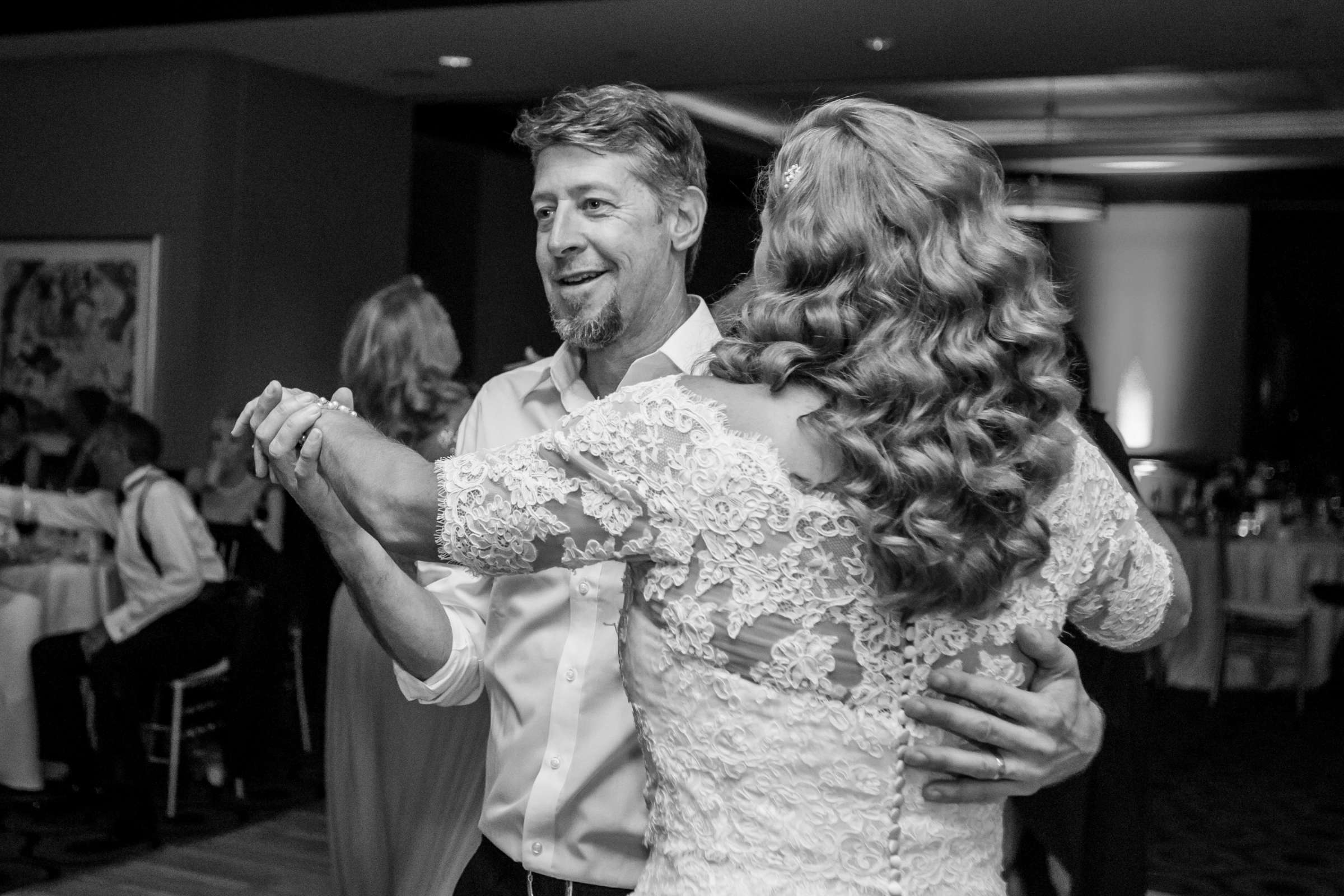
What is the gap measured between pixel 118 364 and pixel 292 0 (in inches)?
91.6

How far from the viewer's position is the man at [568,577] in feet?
4.28

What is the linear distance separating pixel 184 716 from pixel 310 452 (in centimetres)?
464

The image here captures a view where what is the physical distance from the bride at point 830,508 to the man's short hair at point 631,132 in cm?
59

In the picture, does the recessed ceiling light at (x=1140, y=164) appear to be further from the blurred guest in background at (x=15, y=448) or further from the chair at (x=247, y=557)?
the blurred guest in background at (x=15, y=448)

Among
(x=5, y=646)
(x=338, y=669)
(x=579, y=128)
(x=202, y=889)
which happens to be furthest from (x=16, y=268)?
(x=579, y=128)

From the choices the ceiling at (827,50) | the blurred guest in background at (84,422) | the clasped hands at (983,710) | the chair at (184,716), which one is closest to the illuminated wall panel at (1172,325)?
the ceiling at (827,50)

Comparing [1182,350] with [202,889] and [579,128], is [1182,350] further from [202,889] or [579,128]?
[579,128]

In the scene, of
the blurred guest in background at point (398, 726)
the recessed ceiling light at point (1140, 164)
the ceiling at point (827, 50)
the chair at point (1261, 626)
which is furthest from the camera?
the recessed ceiling light at point (1140, 164)

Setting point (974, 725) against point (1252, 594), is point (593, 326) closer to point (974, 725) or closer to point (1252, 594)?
point (974, 725)

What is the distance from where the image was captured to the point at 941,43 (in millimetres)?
7340

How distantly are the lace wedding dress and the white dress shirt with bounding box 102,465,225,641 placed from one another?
3914mm

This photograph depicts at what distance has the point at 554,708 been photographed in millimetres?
1685

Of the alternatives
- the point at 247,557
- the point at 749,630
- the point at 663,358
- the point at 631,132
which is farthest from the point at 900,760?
the point at 247,557

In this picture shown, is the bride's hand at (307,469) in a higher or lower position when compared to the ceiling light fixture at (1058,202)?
lower
